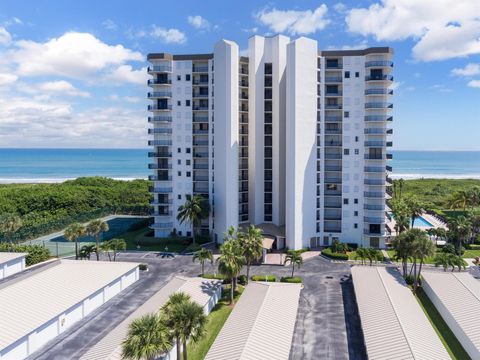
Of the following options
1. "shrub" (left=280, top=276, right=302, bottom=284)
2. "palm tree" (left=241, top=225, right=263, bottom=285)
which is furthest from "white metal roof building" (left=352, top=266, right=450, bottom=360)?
"palm tree" (left=241, top=225, right=263, bottom=285)

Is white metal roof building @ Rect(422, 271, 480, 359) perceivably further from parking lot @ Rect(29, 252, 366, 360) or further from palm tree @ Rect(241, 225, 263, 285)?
palm tree @ Rect(241, 225, 263, 285)

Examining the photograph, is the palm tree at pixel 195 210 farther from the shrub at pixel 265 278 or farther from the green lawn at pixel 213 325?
the green lawn at pixel 213 325

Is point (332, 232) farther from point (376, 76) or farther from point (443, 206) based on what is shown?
point (443, 206)

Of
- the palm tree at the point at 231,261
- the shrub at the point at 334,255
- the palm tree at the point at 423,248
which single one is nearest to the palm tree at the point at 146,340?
the palm tree at the point at 231,261

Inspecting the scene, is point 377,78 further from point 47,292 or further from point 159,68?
point 47,292

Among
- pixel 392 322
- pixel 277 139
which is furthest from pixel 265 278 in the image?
pixel 277 139

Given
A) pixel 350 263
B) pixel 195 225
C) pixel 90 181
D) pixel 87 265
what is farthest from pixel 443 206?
pixel 90 181

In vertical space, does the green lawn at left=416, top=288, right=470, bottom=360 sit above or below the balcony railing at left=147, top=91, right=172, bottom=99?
below
